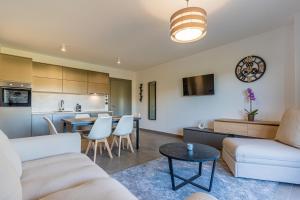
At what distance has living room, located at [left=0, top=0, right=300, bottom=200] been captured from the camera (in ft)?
5.71

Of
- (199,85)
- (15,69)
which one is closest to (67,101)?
(15,69)

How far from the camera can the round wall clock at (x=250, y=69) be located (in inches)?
133

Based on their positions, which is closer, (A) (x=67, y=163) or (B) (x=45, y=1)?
(A) (x=67, y=163)

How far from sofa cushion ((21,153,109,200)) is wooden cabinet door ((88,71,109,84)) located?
12.8 feet

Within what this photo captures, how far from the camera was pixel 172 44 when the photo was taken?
3.86 meters

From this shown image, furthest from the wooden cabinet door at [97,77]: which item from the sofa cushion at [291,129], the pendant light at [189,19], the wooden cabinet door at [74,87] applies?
the sofa cushion at [291,129]

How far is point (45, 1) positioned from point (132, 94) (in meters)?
4.78

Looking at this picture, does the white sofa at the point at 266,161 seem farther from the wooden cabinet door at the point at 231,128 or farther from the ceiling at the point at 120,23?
the ceiling at the point at 120,23

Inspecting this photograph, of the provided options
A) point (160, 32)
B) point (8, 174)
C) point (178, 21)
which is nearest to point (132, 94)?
point (160, 32)

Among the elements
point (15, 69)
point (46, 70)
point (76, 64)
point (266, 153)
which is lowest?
point (266, 153)

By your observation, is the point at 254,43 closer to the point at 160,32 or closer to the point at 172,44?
the point at 172,44

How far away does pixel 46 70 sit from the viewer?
4.38 m

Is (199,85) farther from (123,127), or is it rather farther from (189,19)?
(189,19)

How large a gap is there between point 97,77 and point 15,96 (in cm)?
226
